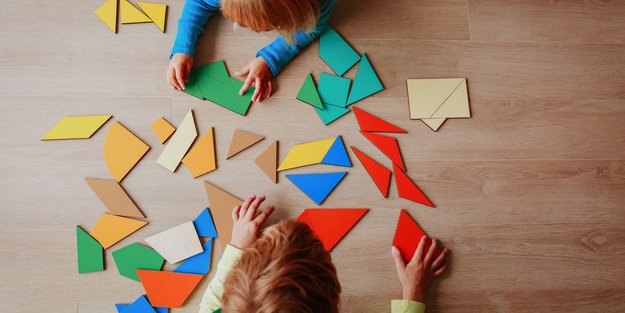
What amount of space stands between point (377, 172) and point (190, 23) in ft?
2.09

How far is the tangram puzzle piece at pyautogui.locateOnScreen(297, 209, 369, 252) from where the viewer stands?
3.80ft

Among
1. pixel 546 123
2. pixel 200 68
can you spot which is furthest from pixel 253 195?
pixel 546 123

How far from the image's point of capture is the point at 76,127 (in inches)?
47.1

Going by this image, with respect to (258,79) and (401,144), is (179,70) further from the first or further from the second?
(401,144)

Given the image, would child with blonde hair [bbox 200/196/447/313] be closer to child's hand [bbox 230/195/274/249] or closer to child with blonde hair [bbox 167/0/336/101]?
child's hand [bbox 230/195/274/249]

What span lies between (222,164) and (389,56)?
55 centimetres

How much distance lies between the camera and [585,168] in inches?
48.6

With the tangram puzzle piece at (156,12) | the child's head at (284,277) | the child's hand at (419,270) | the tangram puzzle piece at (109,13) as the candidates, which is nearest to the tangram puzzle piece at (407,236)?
the child's hand at (419,270)

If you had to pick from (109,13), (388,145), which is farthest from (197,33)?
(388,145)

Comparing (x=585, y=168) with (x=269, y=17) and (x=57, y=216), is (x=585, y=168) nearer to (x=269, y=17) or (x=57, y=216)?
(x=269, y=17)

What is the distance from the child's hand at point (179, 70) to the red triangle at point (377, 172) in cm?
50

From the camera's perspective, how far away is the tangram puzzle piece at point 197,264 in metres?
1.13

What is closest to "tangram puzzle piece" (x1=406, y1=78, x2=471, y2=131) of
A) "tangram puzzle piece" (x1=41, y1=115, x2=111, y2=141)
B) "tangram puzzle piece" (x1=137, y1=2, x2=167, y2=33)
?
"tangram puzzle piece" (x1=137, y1=2, x2=167, y2=33)

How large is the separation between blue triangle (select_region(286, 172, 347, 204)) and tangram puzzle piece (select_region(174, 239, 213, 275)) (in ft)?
0.91
